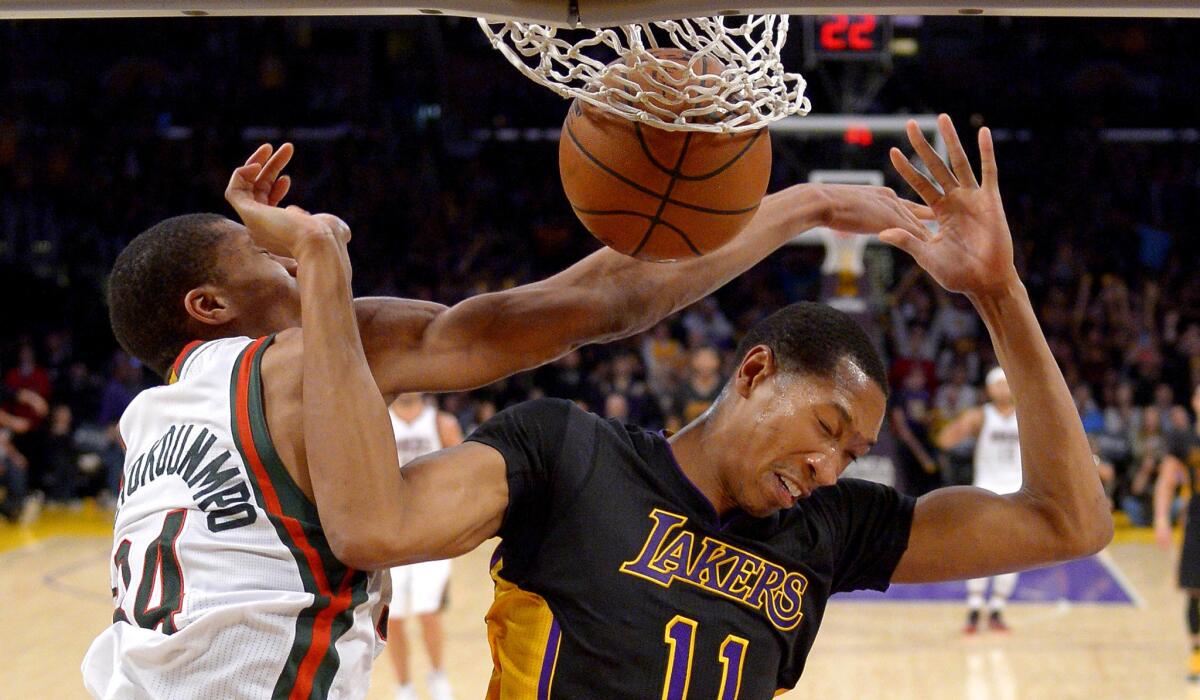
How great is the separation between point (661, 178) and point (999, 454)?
25.0ft

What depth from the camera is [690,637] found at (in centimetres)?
203

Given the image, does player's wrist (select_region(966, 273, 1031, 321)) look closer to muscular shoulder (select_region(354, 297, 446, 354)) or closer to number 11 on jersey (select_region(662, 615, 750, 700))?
number 11 on jersey (select_region(662, 615, 750, 700))

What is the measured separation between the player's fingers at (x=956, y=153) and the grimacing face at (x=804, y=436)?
425mm

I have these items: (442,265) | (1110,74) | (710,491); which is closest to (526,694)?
(710,491)

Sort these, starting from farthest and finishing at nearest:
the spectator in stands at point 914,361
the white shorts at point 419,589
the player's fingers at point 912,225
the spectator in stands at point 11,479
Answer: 1. the spectator in stands at point 914,361
2. the spectator in stands at point 11,479
3. the white shorts at point 419,589
4. the player's fingers at point 912,225

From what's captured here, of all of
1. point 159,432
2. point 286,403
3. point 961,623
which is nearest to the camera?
point 286,403

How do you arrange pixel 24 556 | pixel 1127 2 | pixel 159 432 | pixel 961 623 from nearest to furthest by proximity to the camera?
1. pixel 1127 2
2. pixel 159 432
3. pixel 961 623
4. pixel 24 556

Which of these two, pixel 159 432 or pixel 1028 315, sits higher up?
pixel 1028 315

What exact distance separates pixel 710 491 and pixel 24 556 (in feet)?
34.4

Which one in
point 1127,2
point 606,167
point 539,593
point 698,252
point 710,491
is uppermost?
point 1127,2

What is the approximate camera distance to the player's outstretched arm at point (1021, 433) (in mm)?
2248

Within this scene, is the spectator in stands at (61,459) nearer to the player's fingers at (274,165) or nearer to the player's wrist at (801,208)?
the player's fingers at (274,165)

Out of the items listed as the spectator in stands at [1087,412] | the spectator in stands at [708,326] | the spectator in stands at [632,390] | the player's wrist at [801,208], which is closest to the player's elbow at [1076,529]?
the player's wrist at [801,208]

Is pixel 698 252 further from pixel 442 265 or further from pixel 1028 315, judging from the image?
pixel 442 265
